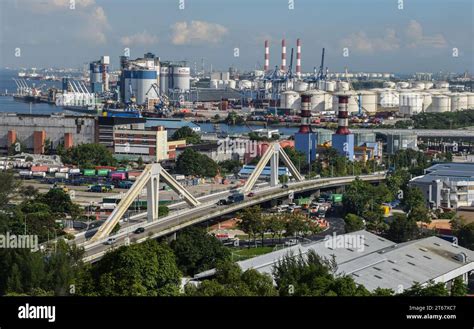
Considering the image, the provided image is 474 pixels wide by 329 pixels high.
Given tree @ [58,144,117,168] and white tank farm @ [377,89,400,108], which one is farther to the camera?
white tank farm @ [377,89,400,108]

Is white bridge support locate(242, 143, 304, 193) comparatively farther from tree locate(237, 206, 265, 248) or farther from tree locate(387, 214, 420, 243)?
tree locate(387, 214, 420, 243)

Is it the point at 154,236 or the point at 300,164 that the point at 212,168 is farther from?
the point at 154,236

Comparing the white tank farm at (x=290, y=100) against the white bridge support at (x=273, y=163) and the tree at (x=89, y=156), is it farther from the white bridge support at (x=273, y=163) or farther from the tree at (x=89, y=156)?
the white bridge support at (x=273, y=163)

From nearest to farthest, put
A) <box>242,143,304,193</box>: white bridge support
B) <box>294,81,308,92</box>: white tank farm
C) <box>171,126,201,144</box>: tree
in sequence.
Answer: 1. <box>242,143,304,193</box>: white bridge support
2. <box>171,126,201,144</box>: tree
3. <box>294,81,308,92</box>: white tank farm

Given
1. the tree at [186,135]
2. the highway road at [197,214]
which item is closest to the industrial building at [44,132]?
the tree at [186,135]

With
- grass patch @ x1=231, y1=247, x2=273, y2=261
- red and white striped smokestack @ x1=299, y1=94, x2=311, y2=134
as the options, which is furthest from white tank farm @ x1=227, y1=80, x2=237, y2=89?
grass patch @ x1=231, y1=247, x2=273, y2=261

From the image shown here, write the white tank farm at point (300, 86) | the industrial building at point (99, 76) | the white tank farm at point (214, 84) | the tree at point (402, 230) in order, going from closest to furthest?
the tree at point (402, 230), the white tank farm at point (300, 86), the industrial building at point (99, 76), the white tank farm at point (214, 84)

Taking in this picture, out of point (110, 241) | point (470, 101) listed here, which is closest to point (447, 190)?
point (110, 241)
